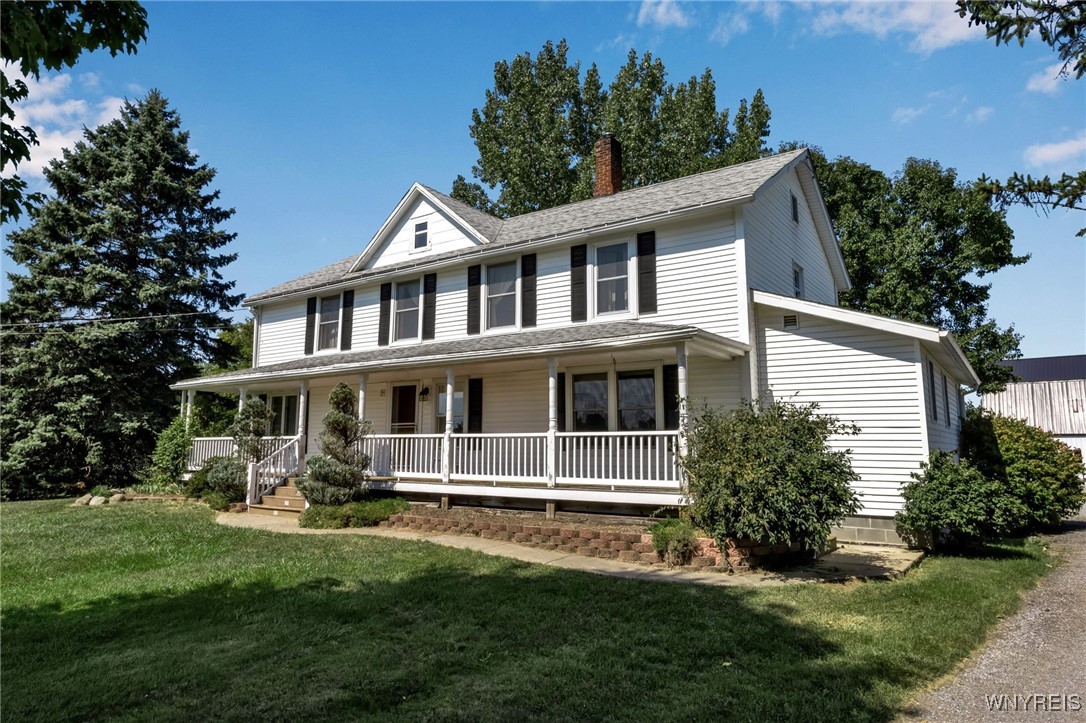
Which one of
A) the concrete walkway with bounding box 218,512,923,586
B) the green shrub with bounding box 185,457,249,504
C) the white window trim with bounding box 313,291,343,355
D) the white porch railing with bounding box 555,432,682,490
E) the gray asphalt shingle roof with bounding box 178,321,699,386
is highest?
the white window trim with bounding box 313,291,343,355

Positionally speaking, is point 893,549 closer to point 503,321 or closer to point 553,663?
point 553,663

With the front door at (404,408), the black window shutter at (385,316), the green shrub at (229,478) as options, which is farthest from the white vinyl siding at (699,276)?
the green shrub at (229,478)

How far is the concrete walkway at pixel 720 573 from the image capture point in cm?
848

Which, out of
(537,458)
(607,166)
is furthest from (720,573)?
(607,166)

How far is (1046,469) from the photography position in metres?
14.7

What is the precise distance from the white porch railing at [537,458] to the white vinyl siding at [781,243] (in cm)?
446

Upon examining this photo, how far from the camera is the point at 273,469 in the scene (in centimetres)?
1683

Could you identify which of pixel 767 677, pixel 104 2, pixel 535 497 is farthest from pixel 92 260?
pixel 767 677

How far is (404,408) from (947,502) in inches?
519

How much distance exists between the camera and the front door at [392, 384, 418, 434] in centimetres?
1762

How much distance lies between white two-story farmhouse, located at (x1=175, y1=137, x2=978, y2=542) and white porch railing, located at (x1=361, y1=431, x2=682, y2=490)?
0.07 metres

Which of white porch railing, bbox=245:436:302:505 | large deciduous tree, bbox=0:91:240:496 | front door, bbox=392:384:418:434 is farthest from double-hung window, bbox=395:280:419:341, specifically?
large deciduous tree, bbox=0:91:240:496

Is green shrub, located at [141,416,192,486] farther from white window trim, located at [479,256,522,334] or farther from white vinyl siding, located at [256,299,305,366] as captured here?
white window trim, located at [479,256,522,334]

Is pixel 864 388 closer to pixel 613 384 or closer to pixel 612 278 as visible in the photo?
pixel 613 384
